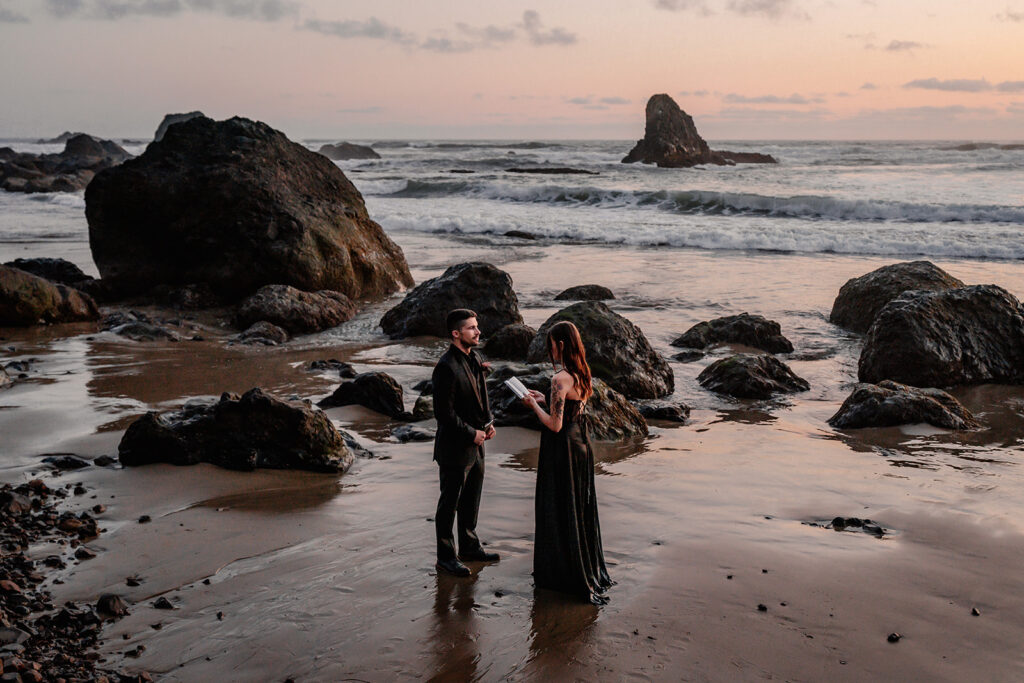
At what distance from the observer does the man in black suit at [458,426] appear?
209 inches

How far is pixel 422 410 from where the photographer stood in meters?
8.88

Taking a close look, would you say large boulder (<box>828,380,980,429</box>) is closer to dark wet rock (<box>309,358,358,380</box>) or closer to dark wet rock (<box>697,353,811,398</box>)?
dark wet rock (<box>697,353,811,398</box>)

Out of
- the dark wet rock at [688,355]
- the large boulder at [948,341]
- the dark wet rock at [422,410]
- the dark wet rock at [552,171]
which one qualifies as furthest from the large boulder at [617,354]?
the dark wet rock at [552,171]

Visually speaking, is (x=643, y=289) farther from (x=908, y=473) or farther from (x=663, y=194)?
(x=663, y=194)

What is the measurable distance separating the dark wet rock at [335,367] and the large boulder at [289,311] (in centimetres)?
219

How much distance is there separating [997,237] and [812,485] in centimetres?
1953

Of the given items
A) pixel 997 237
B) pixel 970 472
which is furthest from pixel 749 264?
pixel 970 472

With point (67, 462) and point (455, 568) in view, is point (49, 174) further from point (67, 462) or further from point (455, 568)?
point (455, 568)

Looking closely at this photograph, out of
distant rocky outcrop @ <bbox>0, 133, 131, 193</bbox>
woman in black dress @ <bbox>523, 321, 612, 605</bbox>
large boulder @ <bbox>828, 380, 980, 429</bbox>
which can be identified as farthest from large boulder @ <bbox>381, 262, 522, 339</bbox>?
distant rocky outcrop @ <bbox>0, 133, 131, 193</bbox>

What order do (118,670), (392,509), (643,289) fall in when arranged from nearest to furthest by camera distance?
(118,670)
(392,509)
(643,289)

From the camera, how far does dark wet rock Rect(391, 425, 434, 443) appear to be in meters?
8.21

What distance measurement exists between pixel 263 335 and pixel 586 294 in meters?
5.93

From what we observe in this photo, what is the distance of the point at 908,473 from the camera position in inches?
290

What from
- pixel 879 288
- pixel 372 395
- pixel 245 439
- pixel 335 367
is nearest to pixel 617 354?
pixel 372 395
